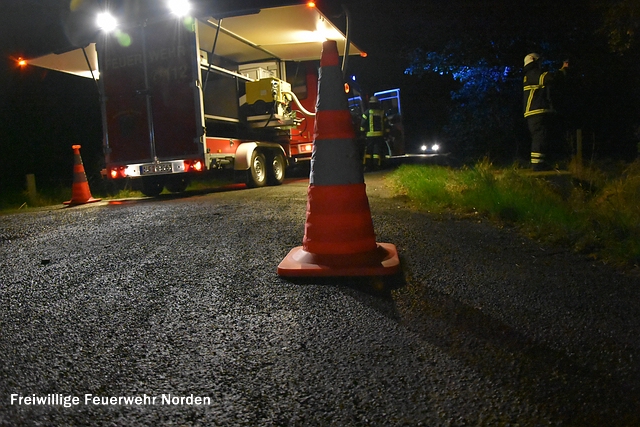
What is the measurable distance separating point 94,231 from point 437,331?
4.04 meters

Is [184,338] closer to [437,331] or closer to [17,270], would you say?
[437,331]

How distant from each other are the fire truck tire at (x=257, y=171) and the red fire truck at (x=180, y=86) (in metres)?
0.02

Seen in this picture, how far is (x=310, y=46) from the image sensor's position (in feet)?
41.5

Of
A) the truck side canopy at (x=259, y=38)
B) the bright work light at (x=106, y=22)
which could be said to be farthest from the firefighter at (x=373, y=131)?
the bright work light at (x=106, y=22)

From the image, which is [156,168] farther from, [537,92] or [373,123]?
[373,123]

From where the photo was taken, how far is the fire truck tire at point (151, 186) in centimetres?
1123

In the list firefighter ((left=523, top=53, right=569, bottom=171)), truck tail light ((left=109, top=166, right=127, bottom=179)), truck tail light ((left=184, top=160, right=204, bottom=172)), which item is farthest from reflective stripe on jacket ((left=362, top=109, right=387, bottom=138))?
truck tail light ((left=109, top=166, right=127, bottom=179))

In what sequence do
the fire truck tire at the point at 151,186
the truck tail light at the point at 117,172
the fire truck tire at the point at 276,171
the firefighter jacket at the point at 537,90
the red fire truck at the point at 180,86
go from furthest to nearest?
the fire truck tire at the point at 276,171 < the fire truck tire at the point at 151,186 < the truck tail light at the point at 117,172 < the red fire truck at the point at 180,86 < the firefighter jacket at the point at 537,90

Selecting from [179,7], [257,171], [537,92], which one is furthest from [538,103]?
[179,7]

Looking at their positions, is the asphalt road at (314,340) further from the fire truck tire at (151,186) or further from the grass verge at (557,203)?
the fire truck tire at (151,186)

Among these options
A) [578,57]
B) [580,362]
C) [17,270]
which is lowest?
[580,362]

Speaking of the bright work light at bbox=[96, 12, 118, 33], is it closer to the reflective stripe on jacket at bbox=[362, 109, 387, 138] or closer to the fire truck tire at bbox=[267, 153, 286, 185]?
the fire truck tire at bbox=[267, 153, 286, 185]

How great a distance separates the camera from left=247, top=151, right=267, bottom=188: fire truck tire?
1136cm

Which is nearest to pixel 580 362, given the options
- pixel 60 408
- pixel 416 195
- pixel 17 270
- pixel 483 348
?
pixel 483 348
